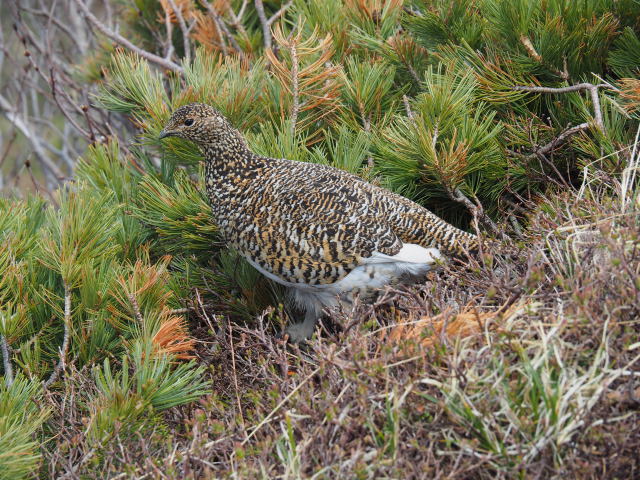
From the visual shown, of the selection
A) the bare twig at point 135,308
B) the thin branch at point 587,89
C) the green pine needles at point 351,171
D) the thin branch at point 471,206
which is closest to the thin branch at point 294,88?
the green pine needles at point 351,171

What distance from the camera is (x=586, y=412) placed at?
166 cm

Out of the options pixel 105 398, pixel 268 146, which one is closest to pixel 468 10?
pixel 268 146

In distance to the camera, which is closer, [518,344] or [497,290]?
[518,344]

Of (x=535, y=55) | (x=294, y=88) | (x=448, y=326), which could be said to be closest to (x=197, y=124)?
(x=294, y=88)

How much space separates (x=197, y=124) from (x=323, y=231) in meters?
0.76

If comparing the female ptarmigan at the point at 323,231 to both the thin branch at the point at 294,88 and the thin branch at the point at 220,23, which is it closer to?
the thin branch at the point at 294,88

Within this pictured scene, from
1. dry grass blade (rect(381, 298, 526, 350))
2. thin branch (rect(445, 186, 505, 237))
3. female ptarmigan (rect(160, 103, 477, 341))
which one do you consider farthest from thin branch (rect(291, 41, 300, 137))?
dry grass blade (rect(381, 298, 526, 350))

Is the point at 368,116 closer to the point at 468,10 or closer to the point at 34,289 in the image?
the point at 468,10

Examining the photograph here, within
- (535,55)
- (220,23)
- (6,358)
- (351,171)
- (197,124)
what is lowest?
(6,358)

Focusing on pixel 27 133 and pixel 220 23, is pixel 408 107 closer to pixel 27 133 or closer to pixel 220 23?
pixel 220 23

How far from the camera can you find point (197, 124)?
306 centimetres

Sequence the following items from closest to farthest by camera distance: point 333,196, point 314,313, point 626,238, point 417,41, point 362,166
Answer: point 626,238 → point 333,196 → point 314,313 → point 362,166 → point 417,41

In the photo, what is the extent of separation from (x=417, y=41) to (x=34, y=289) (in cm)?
210

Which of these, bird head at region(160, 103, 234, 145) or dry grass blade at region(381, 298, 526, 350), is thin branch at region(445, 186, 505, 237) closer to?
dry grass blade at region(381, 298, 526, 350)
